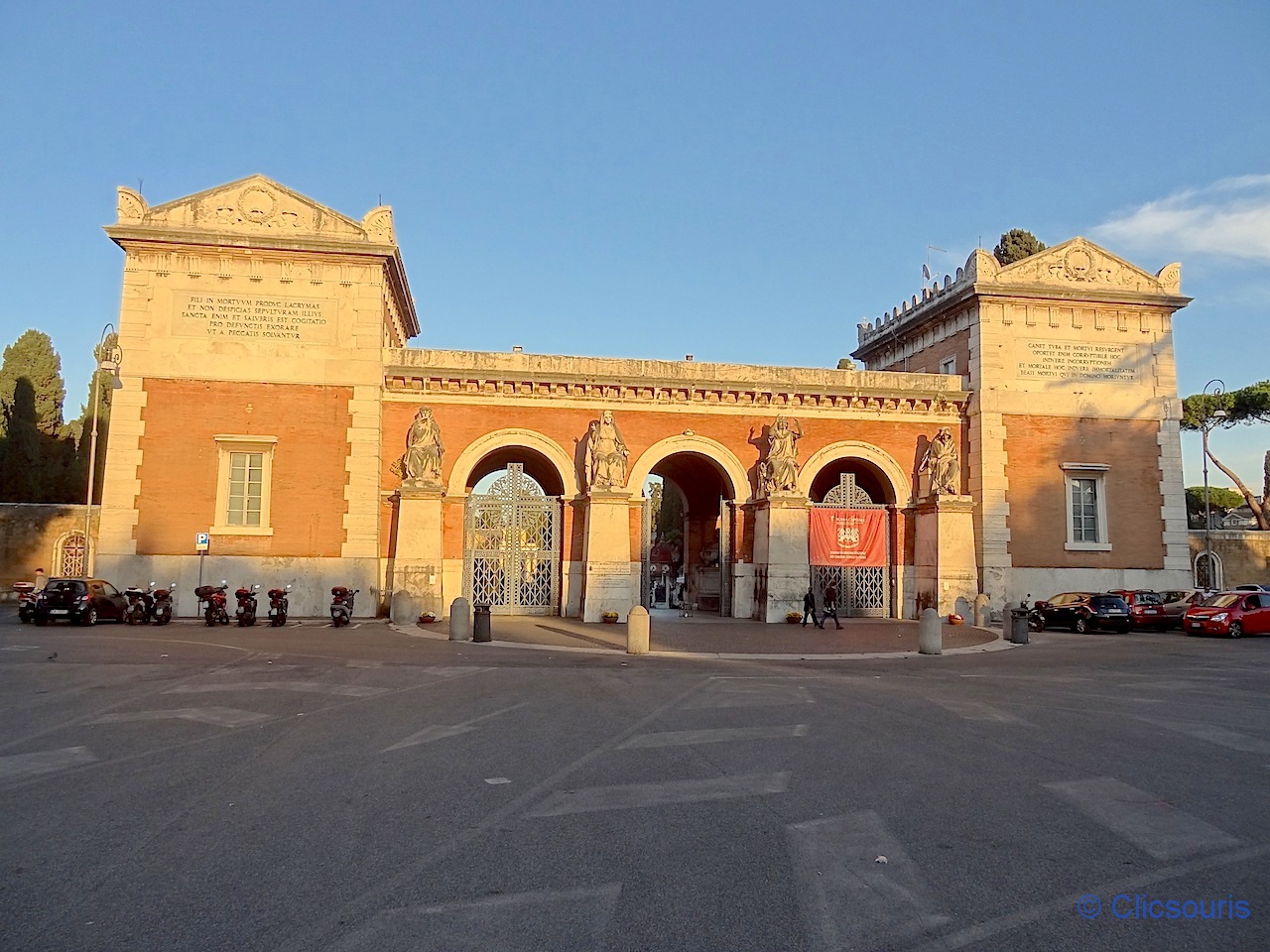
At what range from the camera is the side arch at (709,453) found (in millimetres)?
28891

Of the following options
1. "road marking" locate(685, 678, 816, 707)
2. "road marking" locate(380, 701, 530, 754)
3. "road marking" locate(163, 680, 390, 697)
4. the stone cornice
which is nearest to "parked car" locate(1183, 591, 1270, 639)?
the stone cornice

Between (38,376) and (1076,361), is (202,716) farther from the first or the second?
(38,376)

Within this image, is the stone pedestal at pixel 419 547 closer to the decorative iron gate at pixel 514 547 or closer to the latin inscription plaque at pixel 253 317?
the decorative iron gate at pixel 514 547

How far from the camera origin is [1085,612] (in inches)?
1075

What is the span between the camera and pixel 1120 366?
31062 mm

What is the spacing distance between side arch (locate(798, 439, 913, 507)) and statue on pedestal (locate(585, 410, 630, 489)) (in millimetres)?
6355

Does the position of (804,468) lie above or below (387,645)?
above

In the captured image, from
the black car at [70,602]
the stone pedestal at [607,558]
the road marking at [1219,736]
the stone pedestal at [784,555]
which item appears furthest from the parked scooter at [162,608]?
the road marking at [1219,736]

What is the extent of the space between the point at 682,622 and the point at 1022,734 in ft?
58.4

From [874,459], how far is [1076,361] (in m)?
7.53

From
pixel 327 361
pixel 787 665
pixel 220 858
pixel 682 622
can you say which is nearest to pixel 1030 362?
pixel 682 622

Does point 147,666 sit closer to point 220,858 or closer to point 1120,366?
point 220,858

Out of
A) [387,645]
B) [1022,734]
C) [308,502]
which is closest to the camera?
[1022,734]

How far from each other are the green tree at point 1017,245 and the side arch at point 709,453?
27.6 m
